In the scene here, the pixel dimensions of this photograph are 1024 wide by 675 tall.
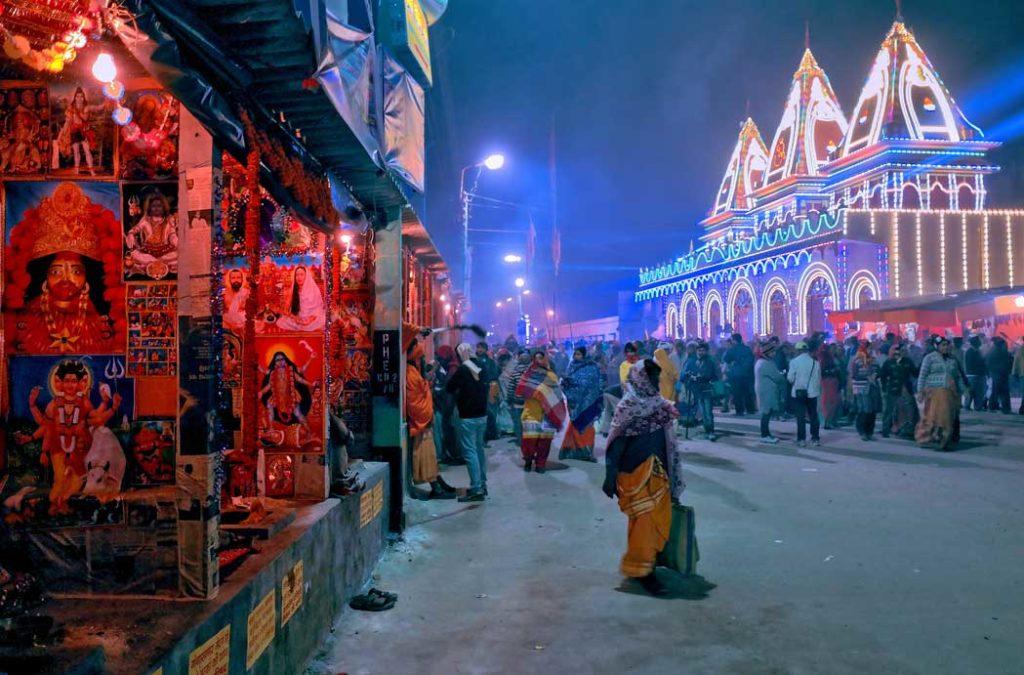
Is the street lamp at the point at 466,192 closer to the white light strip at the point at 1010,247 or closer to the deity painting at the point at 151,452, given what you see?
the deity painting at the point at 151,452

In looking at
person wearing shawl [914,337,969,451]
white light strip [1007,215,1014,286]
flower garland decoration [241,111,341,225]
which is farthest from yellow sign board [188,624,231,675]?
white light strip [1007,215,1014,286]

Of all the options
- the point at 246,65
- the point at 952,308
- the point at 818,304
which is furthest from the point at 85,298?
the point at 818,304

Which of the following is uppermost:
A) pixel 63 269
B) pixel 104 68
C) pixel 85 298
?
pixel 104 68

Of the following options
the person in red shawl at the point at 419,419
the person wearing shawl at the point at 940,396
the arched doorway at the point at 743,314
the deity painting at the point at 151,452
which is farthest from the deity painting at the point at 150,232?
the arched doorway at the point at 743,314

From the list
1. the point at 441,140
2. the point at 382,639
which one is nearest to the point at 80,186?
the point at 382,639

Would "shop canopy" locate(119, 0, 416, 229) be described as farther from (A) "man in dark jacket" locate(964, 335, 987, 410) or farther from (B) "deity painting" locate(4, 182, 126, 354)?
(A) "man in dark jacket" locate(964, 335, 987, 410)

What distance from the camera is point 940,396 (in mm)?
11883

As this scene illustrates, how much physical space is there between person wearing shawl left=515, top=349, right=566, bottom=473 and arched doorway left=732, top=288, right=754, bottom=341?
29405 millimetres

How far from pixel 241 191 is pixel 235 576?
10.2 feet

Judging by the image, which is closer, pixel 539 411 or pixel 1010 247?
pixel 539 411

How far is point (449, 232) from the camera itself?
27.5m

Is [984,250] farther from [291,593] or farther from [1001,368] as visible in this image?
[291,593]

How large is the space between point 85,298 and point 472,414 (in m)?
5.74

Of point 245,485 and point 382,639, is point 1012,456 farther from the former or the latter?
point 245,485
